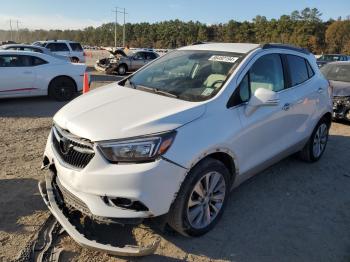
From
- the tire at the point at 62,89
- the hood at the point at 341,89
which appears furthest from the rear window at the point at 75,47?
the hood at the point at 341,89

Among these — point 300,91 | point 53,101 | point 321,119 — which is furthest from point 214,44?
point 53,101

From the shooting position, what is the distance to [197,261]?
3.40 metres

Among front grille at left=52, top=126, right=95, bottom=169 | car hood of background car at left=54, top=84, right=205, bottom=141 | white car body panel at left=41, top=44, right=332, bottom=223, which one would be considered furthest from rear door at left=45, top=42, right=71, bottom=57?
front grille at left=52, top=126, right=95, bottom=169

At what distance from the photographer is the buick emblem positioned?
336cm

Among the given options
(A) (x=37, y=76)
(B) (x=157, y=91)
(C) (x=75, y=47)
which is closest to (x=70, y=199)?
(B) (x=157, y=91)

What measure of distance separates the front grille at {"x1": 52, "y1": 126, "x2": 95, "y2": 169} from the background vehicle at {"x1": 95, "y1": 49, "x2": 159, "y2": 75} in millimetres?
18345

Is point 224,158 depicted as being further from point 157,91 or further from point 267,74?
point 267,74

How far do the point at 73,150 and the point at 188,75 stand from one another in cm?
165

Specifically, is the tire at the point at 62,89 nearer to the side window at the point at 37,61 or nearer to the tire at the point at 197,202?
the side window at the point at 37,61

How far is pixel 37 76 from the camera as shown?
403 inches

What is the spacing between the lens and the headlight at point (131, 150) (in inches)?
122

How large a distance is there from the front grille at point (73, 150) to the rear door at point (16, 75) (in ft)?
22.9

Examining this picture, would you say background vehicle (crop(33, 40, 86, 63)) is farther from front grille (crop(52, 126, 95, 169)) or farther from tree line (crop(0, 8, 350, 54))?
tree line (crop(0, 8, 350, 54))

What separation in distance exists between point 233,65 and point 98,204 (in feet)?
6.83
